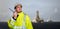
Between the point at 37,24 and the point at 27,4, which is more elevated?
the point at 27,4

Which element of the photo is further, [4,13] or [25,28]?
[4,13]

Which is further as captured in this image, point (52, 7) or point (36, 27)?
point (52, 7)

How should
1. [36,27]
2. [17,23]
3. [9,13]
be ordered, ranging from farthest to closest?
[9,13]
[36,27]
[17,23]

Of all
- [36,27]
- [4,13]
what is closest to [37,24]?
[36,27]

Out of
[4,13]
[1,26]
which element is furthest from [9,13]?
[1,26]

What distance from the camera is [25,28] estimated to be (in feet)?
5.57

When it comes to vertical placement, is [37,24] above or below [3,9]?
below

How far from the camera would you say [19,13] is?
5.64 ft

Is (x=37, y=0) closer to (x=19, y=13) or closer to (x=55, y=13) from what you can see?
(x=55, y=13)

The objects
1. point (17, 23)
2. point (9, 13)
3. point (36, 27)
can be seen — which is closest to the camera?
point (17, 23)

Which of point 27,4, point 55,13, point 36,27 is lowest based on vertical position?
point 36,27

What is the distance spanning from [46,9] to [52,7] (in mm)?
119

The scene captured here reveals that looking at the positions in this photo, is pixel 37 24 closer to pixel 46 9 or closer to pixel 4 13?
pixel 46 9

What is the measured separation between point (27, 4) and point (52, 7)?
47cm
